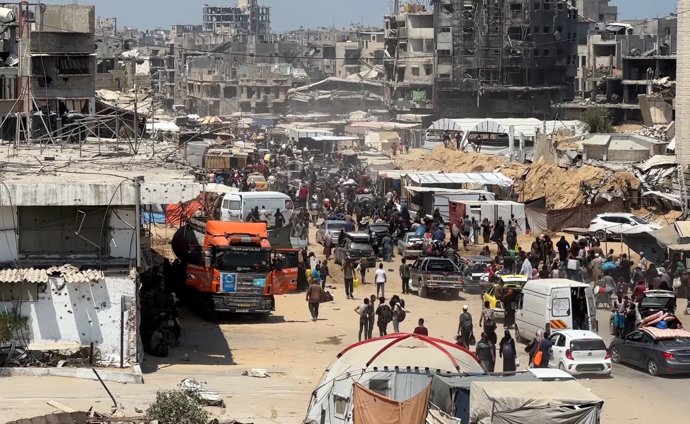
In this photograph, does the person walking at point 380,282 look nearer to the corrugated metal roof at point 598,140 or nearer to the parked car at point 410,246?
the parked car at point 410,246

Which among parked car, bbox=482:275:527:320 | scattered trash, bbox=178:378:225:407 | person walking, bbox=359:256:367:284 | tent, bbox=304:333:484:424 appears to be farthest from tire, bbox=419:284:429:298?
tent, bbox=304:333:484:424

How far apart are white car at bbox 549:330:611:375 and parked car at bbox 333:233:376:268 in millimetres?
13932

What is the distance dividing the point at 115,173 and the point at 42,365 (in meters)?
4.93

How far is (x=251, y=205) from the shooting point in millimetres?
45312

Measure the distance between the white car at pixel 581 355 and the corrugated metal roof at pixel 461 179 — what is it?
90.4ft

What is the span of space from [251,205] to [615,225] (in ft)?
38.4

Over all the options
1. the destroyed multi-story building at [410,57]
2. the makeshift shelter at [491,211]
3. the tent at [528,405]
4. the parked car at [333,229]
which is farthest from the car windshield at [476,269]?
the destroyed multi-story building at [410,57]

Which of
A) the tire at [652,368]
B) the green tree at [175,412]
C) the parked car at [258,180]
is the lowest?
the tire at [652,368]

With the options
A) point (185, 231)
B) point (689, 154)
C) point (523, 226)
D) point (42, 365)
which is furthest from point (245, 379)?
point (689, 154)

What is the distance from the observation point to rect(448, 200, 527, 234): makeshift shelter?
4659cm

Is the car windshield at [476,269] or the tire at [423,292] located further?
the car windshield at [476,269]

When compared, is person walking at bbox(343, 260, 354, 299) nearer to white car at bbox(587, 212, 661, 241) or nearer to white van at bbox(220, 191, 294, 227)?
white van at bbox(220, 191, 294, 227)

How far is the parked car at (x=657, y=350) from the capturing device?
2538cm

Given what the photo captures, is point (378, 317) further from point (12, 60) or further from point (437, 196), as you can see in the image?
point (12, 60)
